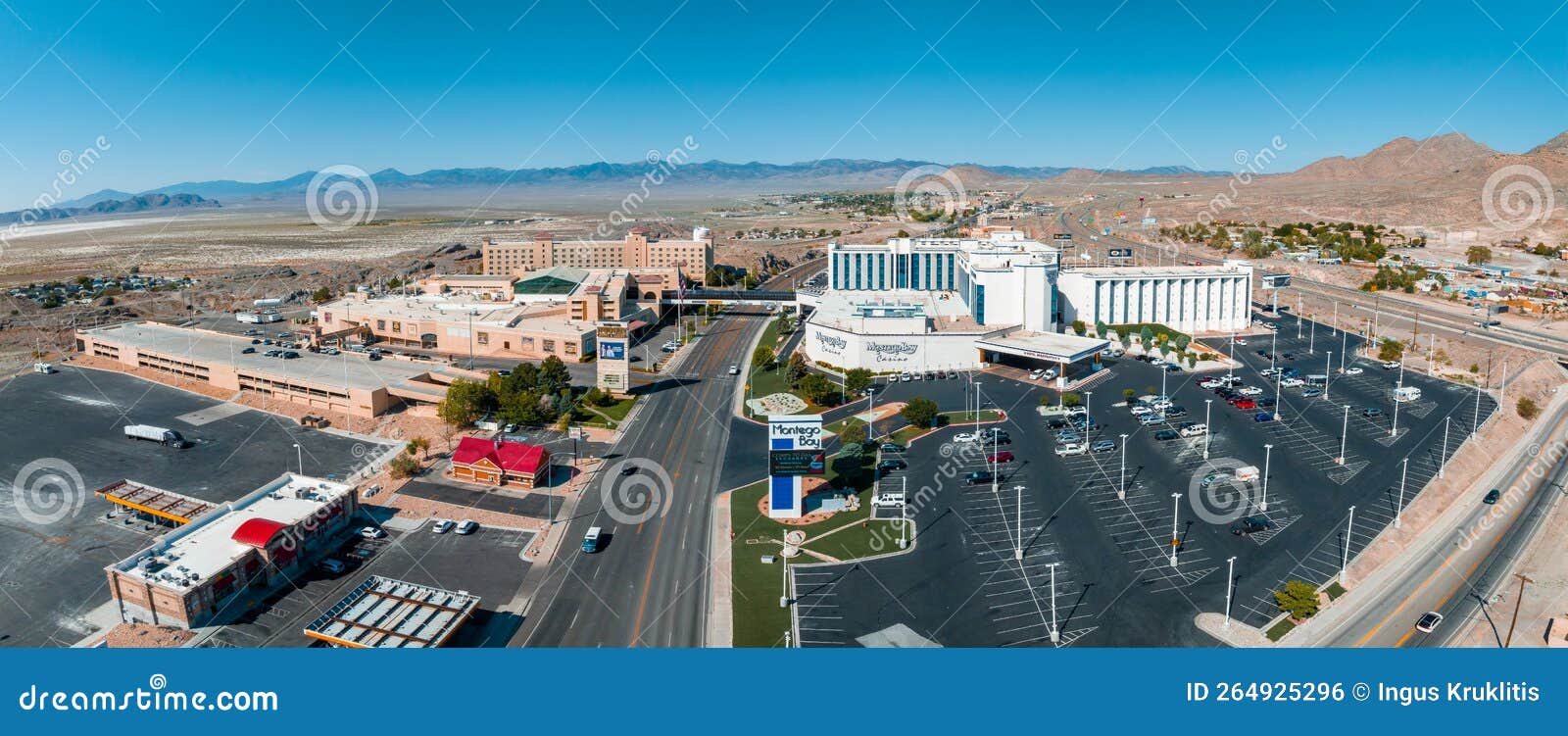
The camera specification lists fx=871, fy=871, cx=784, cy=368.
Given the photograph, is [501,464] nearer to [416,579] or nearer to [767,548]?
[416,579]

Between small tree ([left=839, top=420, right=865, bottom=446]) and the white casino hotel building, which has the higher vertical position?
the white casino hotel building

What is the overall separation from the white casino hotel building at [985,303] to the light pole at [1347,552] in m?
18.4

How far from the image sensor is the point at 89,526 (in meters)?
27.4

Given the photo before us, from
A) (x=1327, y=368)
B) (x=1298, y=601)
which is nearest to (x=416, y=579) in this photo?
(x=1298, y=601)

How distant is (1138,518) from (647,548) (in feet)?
49.5

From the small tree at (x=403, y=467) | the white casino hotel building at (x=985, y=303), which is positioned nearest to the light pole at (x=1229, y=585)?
the white casino hotel building at (x=985, y=303)

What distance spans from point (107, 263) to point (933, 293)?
10292 cm

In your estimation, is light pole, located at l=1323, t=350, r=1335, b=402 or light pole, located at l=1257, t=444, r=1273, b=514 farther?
light pole, located at l=1323, t=350, r=1335, b=402

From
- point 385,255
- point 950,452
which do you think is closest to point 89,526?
point 950,452

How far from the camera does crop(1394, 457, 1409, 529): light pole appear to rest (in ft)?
87.4

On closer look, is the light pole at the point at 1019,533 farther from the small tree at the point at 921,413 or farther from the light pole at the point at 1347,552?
the light pole at the point at 1347,552

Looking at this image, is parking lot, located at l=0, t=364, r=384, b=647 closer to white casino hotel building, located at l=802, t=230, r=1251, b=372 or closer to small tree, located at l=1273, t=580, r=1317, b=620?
white casino hotel building, located at l=802, t=230, r=1251, b=372

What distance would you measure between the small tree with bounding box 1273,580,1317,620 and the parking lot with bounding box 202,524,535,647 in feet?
62.0

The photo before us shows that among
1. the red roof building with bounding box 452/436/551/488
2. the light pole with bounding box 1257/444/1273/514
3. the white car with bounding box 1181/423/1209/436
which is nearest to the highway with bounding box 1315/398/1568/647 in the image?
the light pole with bounding box 1257/444/1273/514
